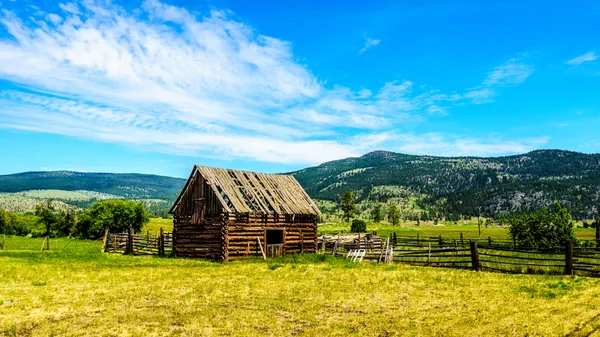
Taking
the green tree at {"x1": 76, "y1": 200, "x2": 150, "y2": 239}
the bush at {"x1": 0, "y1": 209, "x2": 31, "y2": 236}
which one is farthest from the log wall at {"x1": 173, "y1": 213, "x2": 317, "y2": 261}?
the bush at {"x1": 0, "y1": 209, "x2": 31, "y2": 236}

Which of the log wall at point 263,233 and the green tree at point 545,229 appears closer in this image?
the log wall at point 263,233

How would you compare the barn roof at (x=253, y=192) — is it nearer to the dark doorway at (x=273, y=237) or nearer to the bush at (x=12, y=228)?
the dark doorway at (x=273, y=237)

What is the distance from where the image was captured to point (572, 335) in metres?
9.42

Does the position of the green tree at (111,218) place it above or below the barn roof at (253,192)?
below

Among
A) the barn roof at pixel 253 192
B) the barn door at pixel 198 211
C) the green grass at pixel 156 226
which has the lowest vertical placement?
the green grass at pixel 156 226

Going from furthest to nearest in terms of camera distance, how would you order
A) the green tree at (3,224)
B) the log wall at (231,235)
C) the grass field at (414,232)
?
1. the green tree at (3,224)
2. the grass field at (414,232)
3. the log wall at (231,235)

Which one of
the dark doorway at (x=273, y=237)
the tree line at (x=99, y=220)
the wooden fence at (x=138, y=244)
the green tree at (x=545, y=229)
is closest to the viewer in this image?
the green tree at (x=545, y=229)

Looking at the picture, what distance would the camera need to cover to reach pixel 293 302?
13711 mm

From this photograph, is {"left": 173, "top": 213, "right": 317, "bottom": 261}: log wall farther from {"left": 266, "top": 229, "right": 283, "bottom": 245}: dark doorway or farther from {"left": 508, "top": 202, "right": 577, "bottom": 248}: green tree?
{"left": 508, "top": 202, "right": 577, "bottom": 248}: green tree

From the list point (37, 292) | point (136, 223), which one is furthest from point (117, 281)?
point (136, 223)

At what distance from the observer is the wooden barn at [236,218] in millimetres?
28125

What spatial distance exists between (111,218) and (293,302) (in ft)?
191

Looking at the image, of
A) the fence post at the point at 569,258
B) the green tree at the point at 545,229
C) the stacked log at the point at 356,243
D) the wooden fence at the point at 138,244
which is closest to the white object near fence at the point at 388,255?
the stacked log at the point at 356,243

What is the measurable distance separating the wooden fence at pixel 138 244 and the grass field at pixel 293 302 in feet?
33.9
